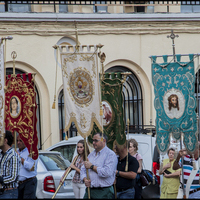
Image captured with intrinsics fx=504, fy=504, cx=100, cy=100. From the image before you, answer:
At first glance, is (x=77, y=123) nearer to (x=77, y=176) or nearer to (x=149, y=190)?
(x=77, y=176)

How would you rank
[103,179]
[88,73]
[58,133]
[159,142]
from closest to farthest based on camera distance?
[103,179]
[88,73]
[159,142]
[58,133]

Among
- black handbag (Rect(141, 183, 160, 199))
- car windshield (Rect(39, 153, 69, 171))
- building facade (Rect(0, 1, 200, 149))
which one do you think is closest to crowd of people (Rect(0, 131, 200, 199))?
black handbag (Rect(141, 183, 160, 199))

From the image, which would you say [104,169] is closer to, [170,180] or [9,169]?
[9,169]

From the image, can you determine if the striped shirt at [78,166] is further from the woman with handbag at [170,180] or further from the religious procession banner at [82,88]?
the woman with handbag at [170,180]

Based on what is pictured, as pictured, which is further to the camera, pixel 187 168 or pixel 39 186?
pixel 39 186

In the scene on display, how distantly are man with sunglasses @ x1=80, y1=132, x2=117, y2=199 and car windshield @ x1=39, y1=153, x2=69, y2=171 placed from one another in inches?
92.5

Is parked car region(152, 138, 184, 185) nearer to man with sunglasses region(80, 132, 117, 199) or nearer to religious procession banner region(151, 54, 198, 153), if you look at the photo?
religious procession banner region(151, 54, 198, 153)

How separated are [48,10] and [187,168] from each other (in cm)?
773

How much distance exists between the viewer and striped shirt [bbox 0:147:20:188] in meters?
7.32

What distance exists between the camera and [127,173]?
816 cm

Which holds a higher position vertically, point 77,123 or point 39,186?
point 77,123

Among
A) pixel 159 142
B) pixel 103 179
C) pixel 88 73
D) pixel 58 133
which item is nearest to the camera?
pixel 103 179

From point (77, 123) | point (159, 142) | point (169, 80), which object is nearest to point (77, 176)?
point (77, 123)

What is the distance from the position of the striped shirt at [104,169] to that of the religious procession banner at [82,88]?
88 cm
